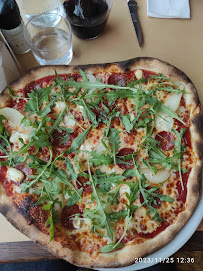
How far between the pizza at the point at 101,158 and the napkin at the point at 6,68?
56 mm

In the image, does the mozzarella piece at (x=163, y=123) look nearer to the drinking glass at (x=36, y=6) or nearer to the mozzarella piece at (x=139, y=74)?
the mozzarella piece at (x=139, y=74)

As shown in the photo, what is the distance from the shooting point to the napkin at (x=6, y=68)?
1285 millimetres

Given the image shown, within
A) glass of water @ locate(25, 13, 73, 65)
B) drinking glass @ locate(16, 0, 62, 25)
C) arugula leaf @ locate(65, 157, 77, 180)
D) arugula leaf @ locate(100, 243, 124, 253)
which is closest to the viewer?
arugula leaf @ locate(100, 243, 124, 253)

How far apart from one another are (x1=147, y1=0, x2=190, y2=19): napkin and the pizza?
38 cm

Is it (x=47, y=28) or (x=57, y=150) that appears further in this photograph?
(x=47, y=28)

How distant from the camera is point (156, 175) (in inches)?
46.4

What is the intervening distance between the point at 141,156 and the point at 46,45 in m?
0.67

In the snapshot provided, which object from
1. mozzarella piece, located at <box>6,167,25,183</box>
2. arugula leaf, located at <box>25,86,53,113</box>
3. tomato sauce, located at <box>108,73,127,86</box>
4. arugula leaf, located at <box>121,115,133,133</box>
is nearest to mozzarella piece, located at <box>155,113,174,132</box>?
arugula leaf, located at <box>121,115,133,133</box>

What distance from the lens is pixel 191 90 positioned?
1.28 meters

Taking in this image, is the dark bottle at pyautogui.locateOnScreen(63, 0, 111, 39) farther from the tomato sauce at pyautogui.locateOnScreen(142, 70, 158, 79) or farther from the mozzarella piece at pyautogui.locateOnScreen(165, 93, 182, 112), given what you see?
the mozzarella piece at pyautogui.locateOnScreen(165, 93, 182, 112)

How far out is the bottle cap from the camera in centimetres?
127

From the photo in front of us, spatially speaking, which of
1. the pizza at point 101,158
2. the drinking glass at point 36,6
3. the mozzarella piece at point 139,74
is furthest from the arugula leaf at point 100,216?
the drinking glass at point 36,6

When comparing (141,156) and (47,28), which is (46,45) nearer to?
(47,28)

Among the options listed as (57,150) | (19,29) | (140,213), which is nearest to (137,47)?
(19,29)
